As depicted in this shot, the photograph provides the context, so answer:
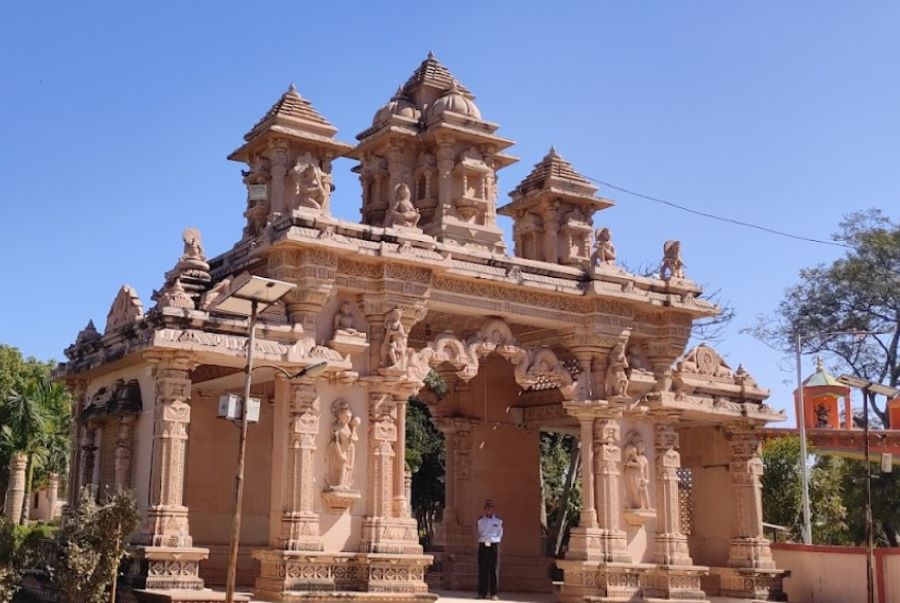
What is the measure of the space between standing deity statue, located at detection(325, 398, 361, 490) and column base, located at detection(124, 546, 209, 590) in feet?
7.77

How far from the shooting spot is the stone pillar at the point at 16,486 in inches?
1444

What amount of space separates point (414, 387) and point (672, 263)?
19.9ft

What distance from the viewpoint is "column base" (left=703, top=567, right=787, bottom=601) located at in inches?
778

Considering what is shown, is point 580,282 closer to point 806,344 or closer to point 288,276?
point 288,276

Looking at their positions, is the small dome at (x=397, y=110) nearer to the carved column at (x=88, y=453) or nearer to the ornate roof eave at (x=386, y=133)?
A: the ornate roof eave at (x=386, y=133)

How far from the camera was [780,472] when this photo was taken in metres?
30.2

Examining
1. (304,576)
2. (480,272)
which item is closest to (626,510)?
(480,272)

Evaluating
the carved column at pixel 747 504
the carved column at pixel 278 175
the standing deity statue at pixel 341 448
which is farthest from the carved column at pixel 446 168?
the carved column at pixel 747 504

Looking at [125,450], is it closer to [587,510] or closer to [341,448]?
[341,448]

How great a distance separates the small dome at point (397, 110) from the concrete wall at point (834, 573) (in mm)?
10976

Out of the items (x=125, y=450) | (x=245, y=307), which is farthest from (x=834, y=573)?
(x=245, y=307)

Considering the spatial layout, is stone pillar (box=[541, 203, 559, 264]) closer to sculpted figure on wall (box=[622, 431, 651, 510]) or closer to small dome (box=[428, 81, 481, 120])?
small dome (box=[428, 81, 481, 120])

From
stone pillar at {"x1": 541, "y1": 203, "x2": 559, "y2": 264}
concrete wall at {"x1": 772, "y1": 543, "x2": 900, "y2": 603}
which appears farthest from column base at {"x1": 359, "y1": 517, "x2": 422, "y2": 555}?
concrete wall at {"x1": 772, "y1": 543, "x2": 900, "y2": 603}

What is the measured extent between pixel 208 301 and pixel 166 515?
9.92ft
